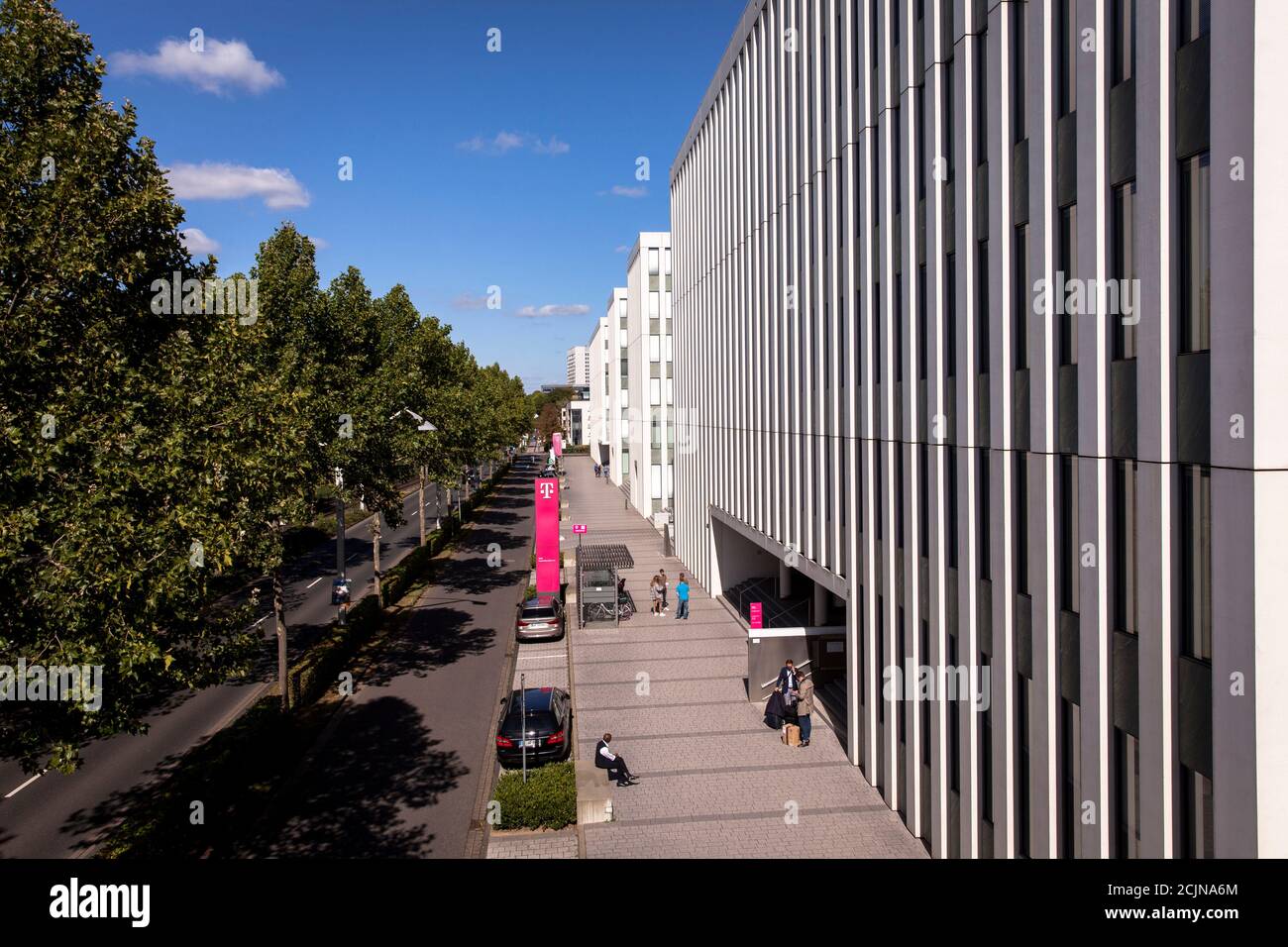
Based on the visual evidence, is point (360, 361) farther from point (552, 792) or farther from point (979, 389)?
point (979, 389)

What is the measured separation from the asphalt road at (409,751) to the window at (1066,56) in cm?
1235

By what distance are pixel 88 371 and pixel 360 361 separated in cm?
1449

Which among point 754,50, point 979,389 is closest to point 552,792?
point 979,389

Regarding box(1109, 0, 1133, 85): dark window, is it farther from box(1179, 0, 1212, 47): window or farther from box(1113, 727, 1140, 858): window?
box(1113, 727, 1140, 858): window

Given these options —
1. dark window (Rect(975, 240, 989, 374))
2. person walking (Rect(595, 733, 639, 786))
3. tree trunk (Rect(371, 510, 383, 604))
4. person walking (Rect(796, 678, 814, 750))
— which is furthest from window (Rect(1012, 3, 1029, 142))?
tree trunk (Rect(371, 510, 383, 604))

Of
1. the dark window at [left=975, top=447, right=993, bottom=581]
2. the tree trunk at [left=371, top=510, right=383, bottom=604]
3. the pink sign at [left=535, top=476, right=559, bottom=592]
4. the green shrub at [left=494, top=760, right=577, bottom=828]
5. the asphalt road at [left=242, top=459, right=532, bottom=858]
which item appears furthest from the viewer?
the pink sign at [left=535, top=476, right=559, bottom=592]

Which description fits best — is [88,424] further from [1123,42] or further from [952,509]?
[1123,42]

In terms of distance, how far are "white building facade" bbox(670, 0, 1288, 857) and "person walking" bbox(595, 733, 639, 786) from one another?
13.8ft

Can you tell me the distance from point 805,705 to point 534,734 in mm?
6341

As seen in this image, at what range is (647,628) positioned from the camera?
89.5 feet

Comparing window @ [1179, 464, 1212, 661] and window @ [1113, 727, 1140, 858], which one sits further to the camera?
window @ [1113, 727, 1140, 858]

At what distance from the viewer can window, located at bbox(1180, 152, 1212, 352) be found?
24.4 ft

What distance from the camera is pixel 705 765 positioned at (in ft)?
52.7

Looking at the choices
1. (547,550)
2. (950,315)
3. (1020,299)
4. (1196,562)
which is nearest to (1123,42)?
(1020,299)
